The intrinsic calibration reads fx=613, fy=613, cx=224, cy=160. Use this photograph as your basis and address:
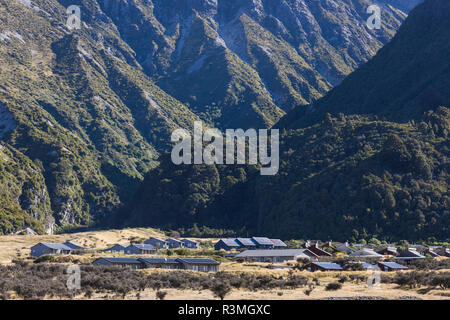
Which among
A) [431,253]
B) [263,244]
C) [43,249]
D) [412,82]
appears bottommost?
[43,249]

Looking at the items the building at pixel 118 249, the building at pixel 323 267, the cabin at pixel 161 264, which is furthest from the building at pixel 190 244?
the building at pixel 323 267

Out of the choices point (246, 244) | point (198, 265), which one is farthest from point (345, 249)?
point (198, 265)

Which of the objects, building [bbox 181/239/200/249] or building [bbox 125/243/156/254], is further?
building [bbox 181/239/200/249]

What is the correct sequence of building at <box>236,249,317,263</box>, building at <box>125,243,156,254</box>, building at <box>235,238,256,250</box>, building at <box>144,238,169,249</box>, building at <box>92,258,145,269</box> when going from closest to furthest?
building at <box>92,258,145,269</box> → building at <box>236,249,317,263</box> → building at <box>125,243,156,254</box> → building at <box>235,238,256,250</box> → building at <box>144,238,169,249</box>

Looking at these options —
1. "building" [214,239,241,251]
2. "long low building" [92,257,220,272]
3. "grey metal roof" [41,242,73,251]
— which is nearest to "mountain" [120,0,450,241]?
"building" [214,239,241,251]

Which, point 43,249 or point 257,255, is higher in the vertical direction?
point 43,249

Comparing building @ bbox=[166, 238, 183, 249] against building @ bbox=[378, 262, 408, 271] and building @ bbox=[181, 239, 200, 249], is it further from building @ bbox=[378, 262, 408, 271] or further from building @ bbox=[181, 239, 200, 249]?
building @ bbox=[378, 262, 408, 271]

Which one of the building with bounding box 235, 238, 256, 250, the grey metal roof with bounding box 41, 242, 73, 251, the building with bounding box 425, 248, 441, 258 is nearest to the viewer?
A: the building with bounding box 425, 248, 441, 258

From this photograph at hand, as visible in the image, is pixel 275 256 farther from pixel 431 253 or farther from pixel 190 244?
pixel 190 244

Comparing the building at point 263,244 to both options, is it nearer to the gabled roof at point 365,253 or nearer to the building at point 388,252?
the building at point 388,252
